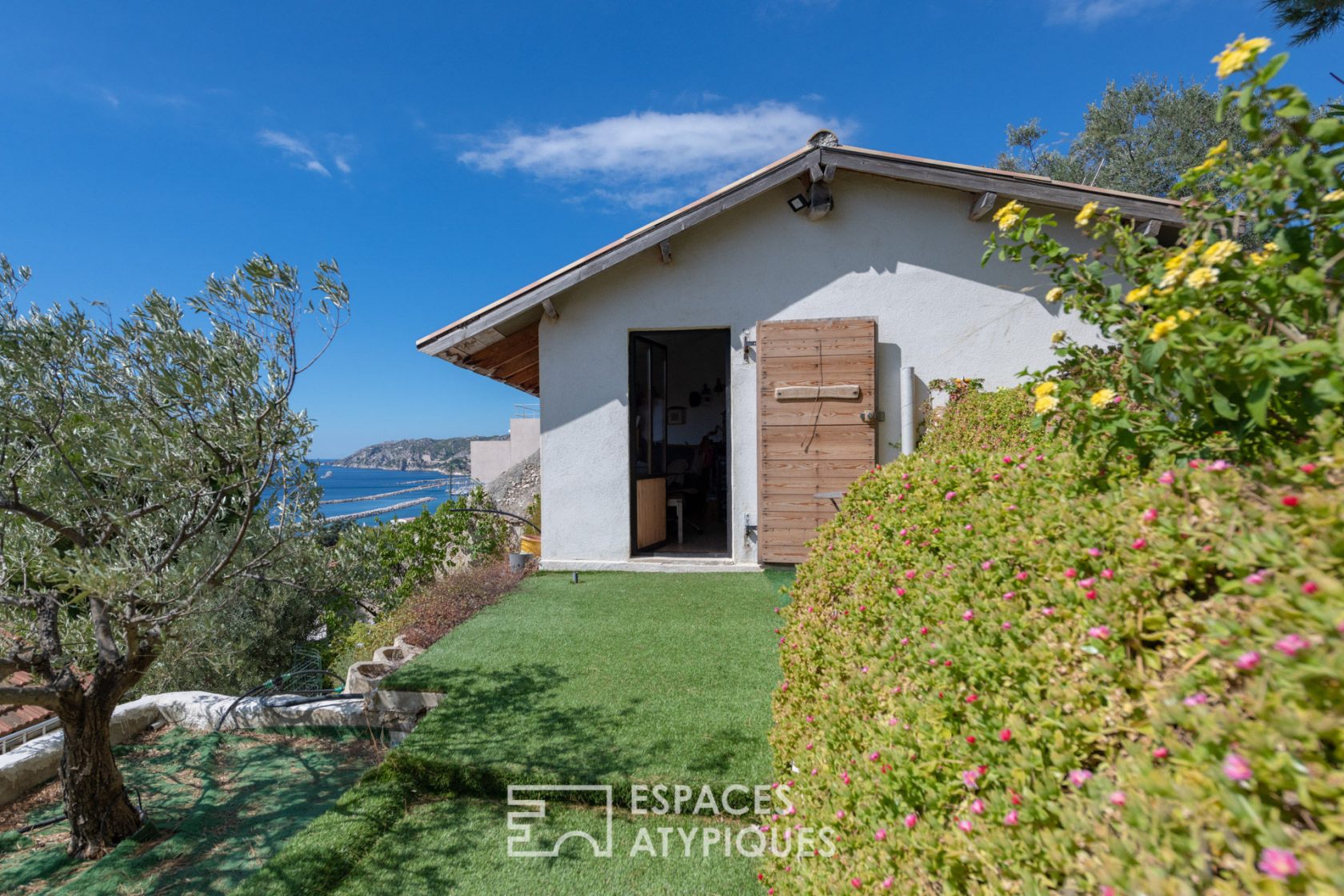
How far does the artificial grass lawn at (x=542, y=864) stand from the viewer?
2.58 metres

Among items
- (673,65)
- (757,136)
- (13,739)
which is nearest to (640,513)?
(13,739)

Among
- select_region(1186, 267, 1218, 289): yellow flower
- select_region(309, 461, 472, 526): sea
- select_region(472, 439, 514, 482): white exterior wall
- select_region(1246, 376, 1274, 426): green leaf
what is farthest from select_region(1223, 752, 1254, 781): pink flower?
select_region(472, 439, 514, 482): white exterior wall

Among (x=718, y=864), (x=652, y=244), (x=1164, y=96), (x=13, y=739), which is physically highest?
(x=1164, y=96)

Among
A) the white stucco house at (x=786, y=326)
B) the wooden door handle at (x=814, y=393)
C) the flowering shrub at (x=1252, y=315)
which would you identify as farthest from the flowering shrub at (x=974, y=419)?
the flowering shrub at (x=1252, y=315)

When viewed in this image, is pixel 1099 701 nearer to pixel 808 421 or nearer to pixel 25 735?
pixel 808 421

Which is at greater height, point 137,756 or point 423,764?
point 423,764

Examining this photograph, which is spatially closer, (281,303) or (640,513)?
(281,303)

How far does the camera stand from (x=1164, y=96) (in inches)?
696

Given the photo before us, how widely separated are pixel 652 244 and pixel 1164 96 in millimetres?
20316

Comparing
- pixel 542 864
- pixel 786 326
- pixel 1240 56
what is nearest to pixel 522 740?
pixel 542 864

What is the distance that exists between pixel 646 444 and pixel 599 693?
182 inches

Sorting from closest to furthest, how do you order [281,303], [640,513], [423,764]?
[423,764] → [281,303] → [640,513]

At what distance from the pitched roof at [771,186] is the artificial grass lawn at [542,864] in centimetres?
538

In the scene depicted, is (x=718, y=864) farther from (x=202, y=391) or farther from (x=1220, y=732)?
(x=202, y=391)
